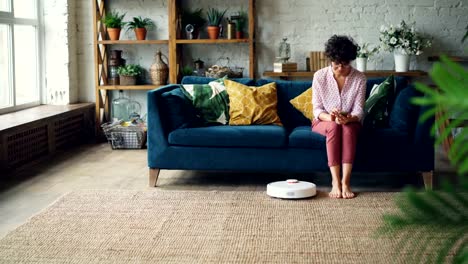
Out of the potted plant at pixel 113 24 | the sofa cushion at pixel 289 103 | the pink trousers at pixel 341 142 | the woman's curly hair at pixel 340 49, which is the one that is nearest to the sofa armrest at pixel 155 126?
the sofa cushion at pixel 289 103

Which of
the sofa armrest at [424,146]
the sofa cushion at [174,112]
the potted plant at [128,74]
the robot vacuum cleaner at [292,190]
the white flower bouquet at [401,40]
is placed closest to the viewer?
the robot vacuum cleaner at [292,190]

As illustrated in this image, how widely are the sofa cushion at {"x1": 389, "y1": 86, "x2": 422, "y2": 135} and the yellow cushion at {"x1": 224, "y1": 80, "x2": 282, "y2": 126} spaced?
34.9 inches

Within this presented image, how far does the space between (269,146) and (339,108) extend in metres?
0.57

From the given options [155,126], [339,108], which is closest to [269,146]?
[339,108]

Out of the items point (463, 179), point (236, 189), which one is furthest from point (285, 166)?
point (463, 179)

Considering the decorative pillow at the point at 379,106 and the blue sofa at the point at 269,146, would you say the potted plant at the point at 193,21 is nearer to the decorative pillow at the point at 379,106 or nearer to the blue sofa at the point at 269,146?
the blue sofa at the point at 269,146

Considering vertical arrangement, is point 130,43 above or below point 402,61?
above

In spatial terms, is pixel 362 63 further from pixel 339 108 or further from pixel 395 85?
pixel 339 108

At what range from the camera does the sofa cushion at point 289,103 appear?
18.2 feet

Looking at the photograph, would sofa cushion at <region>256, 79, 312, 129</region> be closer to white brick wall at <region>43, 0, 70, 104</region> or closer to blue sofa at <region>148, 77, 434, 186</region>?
blue sofa at <region>148, 77, 434, 186</region>

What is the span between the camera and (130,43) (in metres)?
7.18

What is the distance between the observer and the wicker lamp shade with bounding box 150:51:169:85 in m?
7.13

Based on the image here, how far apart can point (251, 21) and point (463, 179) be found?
262 inches

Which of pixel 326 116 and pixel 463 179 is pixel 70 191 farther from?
pixel 463 179
